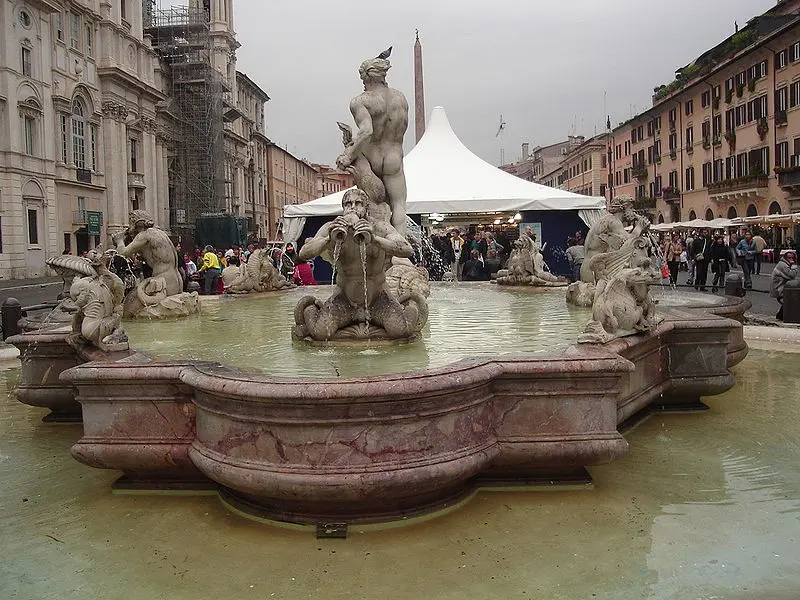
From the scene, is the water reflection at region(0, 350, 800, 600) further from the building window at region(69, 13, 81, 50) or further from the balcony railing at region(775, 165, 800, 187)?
the building window at region(69, 13, 81, 50)

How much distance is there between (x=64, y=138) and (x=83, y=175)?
2.56m

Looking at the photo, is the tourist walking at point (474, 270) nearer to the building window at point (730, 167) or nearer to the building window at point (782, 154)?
the building window at point (782, 154)

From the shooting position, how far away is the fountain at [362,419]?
400cm

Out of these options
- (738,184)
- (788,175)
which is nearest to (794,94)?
(788,175)

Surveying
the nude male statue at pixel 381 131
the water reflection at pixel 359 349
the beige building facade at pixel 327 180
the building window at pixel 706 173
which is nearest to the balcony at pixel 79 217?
the water reflection at pixel 359 349

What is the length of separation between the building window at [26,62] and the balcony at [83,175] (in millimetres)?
5710

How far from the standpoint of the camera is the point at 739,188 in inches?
1709

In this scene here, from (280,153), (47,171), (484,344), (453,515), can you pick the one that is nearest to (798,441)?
(484,344)

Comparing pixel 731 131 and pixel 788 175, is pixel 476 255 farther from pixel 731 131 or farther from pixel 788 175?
pixel 731 131

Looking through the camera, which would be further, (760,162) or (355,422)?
(760,162)

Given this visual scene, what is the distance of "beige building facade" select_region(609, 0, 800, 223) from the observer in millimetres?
38375

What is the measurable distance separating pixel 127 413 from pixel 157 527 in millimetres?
720

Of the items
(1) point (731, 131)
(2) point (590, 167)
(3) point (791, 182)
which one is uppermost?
(2) point (590, 167)

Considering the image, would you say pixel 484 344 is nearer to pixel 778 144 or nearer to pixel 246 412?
pixel 246 412
